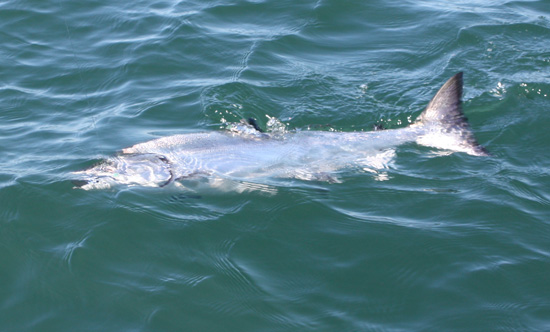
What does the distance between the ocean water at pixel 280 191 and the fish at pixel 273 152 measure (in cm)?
17

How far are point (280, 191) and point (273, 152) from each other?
58 centimetres

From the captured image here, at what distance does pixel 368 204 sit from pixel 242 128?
1801mm

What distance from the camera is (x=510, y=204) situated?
5.87m

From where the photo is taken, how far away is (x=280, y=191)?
6.23 m

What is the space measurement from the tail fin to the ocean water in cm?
18

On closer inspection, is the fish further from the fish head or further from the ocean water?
the ocean water

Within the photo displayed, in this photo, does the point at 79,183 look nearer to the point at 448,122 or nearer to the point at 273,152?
the point at 273,152

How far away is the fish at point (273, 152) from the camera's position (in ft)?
20.9

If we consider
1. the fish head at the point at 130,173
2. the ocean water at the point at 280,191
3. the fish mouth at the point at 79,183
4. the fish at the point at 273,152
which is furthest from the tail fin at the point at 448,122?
the fish mouth at the point at 79,183

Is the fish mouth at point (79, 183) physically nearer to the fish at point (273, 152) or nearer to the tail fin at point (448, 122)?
the fish at point (273, 152)

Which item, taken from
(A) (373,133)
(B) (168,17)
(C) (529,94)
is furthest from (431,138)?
(B) (168,17)

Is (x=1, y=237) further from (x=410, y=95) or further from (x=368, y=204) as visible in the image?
(x=410, y=95)

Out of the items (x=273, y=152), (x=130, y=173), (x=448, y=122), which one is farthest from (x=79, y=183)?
(x=448, y=122)

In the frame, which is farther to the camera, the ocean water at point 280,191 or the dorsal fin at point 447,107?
the dorsal fin at point 447,107
